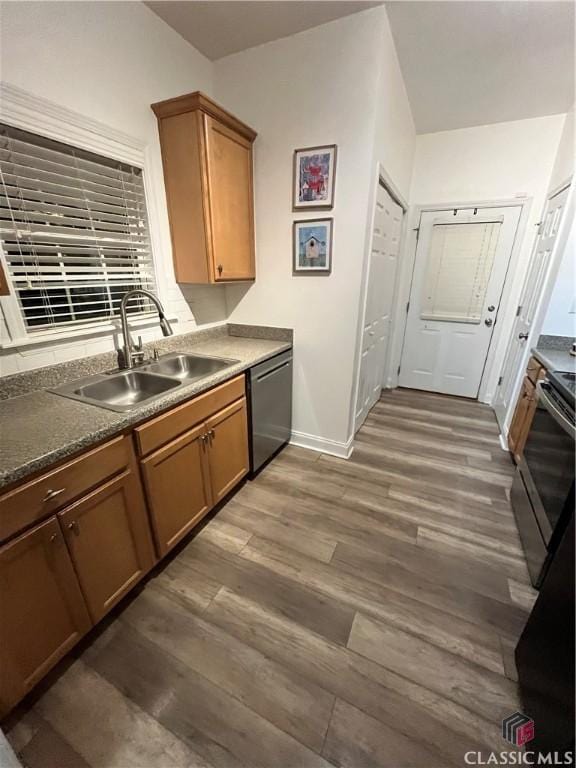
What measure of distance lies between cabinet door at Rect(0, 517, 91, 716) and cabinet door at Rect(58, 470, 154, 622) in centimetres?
4

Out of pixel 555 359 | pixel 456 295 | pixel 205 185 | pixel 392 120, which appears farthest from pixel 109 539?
pixel 456 295

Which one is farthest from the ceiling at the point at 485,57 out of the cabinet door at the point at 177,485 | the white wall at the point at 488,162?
the cabinet door at the point at 177,485

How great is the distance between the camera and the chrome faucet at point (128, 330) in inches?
63.7

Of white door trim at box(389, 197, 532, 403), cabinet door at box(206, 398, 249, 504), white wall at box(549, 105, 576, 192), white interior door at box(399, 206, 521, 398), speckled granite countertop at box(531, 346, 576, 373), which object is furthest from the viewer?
white interior door at box(399, 206, 521, 398)

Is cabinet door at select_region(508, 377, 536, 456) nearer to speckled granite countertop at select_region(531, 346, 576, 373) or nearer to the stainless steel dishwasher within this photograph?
speckled granite countertop at select_region(531, 346, 576, 373)

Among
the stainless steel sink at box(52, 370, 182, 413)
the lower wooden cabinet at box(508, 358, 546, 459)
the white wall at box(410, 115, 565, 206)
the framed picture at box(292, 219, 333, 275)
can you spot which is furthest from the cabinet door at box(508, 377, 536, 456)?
the stainless steel sink at box(52, 370, 182, 413)

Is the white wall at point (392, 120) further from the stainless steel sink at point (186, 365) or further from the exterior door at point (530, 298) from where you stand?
the stainless steel sink at point (186, 365)

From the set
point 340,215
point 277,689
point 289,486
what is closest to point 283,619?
point 277,689

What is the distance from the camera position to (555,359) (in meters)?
2.03

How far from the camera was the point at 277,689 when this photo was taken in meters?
1.13

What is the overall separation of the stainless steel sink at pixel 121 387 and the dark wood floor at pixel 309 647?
887mm

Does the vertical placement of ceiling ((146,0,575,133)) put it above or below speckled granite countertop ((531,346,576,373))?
above

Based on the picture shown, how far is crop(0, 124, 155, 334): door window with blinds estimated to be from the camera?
4.38ft

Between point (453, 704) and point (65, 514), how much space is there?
5.02ft
